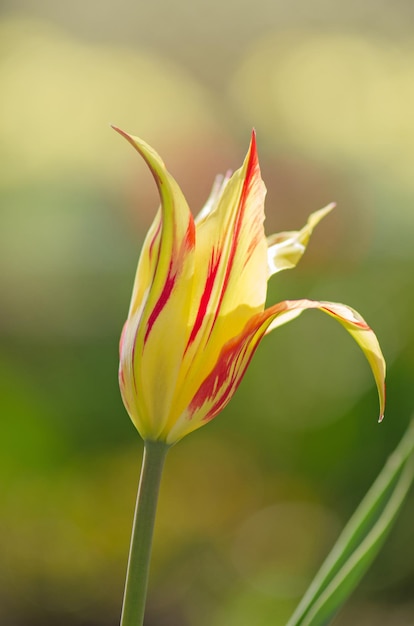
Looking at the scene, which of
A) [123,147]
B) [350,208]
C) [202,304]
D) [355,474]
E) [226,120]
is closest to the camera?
[202,304]

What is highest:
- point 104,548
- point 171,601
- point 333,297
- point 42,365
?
point 333,297

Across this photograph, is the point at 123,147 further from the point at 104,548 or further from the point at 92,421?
the point at 104,548

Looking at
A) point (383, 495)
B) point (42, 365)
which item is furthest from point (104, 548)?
point (383, 495)

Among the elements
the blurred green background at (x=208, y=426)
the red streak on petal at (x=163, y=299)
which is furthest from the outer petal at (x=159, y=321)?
the blurred green background at (x=208, y=426)

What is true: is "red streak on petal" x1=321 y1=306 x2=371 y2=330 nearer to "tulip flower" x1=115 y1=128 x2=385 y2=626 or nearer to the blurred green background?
"tulip flower" x1=115 y1=128 x2=385 y2=626

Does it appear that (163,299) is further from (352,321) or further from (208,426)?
(208,426)

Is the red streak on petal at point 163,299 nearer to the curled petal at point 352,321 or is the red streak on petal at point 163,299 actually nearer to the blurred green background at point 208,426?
the curled petal at point 352,321

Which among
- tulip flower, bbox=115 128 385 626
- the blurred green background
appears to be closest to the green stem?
tulip flower, bbox=115 128 385 626

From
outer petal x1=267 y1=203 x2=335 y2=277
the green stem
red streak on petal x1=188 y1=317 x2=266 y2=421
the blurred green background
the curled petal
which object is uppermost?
outer petal x1=267 y1=203 x2=335 y2=277
